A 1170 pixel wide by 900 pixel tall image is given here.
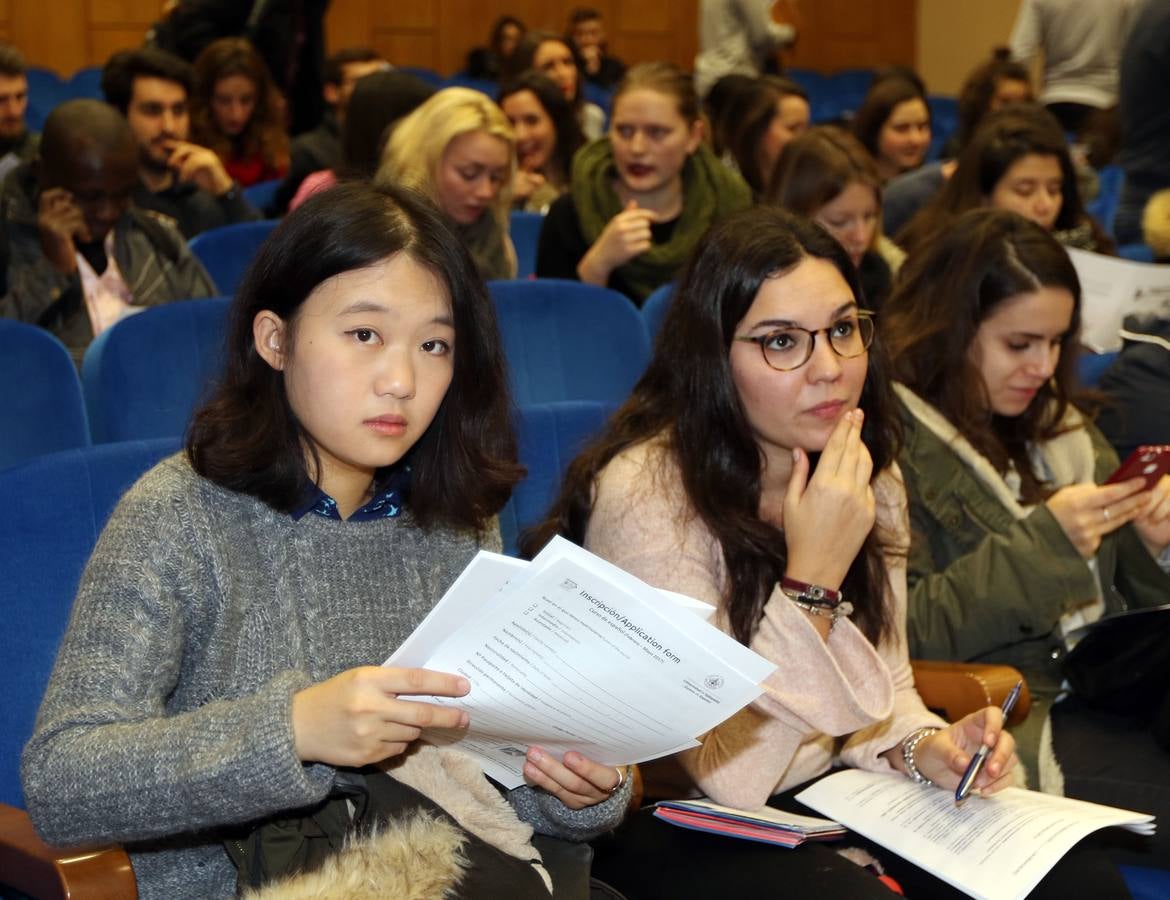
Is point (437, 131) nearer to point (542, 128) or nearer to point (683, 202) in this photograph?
point (683, 202)

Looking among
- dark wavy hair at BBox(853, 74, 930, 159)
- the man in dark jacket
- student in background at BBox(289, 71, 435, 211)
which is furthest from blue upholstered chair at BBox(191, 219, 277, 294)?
dark wavy hair at BBox(853, 74, 930, 159)

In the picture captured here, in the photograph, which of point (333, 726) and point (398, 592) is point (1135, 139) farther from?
point (333, 726)

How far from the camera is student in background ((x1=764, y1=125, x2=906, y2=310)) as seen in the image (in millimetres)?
3557

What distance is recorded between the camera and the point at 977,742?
185 cm

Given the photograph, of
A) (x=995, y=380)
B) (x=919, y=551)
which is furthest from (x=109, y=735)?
(x=995, y=380)

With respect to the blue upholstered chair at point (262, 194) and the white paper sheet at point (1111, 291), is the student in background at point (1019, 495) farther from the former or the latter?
the blue upholstered chair at point (262, 194)

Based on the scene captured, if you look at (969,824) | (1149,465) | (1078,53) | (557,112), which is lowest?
(969,824)

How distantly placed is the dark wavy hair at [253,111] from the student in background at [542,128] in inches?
36.9

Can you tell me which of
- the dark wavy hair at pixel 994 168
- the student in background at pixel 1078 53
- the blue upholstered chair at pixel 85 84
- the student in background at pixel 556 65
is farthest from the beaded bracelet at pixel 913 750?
the blue upholstered chair at pixel 85 84

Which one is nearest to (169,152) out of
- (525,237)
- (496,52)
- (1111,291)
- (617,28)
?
(525,237)

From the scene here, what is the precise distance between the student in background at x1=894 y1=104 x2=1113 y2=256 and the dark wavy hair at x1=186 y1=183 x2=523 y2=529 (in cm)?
246

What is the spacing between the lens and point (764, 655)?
1729 millimetres

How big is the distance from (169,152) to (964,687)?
11.8 feet

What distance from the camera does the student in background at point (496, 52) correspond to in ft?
28.1
